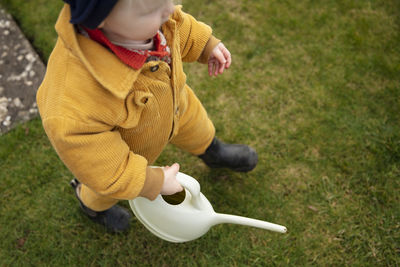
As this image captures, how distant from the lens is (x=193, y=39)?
1.10 m

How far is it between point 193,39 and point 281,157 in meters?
0.84

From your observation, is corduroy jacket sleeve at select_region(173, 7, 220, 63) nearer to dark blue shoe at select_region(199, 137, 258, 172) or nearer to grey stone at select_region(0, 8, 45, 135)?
dark blue shoe at select_region(199, 137, 258, 172)

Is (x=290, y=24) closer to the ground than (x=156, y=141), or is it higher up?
higher up

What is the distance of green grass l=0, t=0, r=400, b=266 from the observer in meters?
1.46

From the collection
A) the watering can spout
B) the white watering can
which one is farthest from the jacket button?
the watering can spout

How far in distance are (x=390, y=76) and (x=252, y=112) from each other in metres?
0.80

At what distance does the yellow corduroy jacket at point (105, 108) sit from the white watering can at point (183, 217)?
16 centimetres

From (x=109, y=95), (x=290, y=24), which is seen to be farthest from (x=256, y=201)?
(x=290, y=24)

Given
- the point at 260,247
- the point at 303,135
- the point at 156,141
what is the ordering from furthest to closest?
the point at 303,135
the point at 260,247
the point at 156,141

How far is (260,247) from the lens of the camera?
1.46 meters

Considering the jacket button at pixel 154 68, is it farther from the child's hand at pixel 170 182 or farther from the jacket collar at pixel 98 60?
the child's hand at pixel 170 182

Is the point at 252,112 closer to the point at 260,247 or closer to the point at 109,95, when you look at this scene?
the point at 260,247

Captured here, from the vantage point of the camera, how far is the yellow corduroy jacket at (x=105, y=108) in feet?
2.42

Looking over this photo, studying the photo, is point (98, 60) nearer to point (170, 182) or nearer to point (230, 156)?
point (170, 182)
